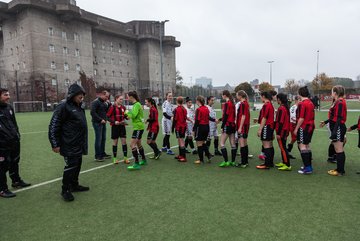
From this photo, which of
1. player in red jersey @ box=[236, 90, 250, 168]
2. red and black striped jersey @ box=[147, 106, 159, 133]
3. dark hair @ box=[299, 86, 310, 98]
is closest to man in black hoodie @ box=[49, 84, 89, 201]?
red and black striped jersey @ box=[147, 106, 159, 133]

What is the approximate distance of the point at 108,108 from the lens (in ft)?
26.8

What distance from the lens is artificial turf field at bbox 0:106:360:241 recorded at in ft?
11.7

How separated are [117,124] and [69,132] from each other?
2.76m

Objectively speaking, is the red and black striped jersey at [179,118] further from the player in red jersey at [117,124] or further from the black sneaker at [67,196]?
the black sneaker at [67,196]

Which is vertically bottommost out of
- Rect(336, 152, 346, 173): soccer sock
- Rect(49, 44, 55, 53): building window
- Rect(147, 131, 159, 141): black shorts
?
Rect(336, 152, 346, 173): soccer sock

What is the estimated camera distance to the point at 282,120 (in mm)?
6547

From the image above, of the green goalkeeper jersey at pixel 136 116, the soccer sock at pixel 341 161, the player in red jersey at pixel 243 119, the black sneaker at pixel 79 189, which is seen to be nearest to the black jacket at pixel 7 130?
the black sneaker at pixel 79 189

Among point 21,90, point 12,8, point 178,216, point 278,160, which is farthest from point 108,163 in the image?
point 12,8

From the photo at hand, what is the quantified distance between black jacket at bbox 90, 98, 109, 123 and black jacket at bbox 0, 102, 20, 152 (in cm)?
268

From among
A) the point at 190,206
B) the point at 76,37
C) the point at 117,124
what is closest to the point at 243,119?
the point at 190,206

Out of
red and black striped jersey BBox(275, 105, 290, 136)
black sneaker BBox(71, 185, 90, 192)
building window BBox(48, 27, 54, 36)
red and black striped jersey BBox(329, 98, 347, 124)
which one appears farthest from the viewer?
building window BBox(48, 27, 54, 36)

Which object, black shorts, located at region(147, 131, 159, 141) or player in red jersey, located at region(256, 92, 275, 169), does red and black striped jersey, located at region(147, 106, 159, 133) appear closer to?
black shorts, located at region(147, 131, 159, 141)

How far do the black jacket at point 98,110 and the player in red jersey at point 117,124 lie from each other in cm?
33

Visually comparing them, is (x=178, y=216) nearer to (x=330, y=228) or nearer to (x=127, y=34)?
(x=330, y=228)
